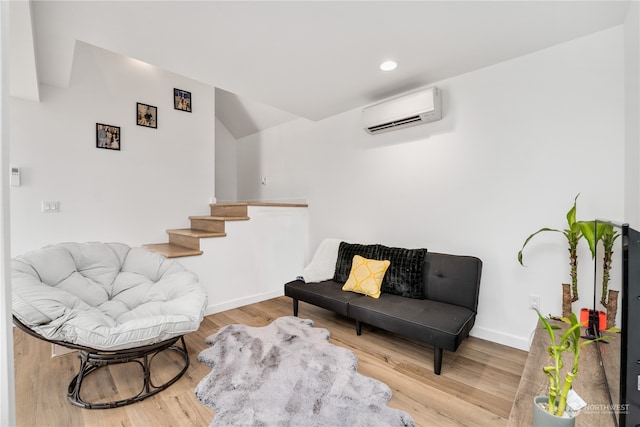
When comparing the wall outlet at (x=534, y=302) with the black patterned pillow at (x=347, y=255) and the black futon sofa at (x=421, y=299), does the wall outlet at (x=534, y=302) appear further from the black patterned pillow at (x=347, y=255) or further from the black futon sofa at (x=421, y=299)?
the black patterned pillow at (x=347, y=255)

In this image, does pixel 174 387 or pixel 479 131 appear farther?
pixel 479 131

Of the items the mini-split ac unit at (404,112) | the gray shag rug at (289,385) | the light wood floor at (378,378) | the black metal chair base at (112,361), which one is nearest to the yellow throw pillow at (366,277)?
the light wood floor at (378,378)

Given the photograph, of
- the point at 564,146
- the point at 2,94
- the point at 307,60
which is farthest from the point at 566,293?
the point at 2,94

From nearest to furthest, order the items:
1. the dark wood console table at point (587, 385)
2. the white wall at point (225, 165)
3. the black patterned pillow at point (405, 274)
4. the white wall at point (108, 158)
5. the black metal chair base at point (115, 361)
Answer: the dark wood console table at point (587, 385)
the black metal chair base at point (115, 361)
the black patterned pillow at point (405, 274)
the white wall at point (108, 158)
the white wall at point (225, 165)

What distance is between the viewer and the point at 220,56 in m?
2.16

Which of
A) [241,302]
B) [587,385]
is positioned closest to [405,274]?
[587,385]

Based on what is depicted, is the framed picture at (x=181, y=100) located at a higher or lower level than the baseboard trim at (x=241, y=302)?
higher

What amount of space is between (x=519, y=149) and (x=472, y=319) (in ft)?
4.47

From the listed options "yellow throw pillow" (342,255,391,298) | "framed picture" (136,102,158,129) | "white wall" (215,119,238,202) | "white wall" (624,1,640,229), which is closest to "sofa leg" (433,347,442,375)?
"yellow throw pillow" (342,255,391,298)

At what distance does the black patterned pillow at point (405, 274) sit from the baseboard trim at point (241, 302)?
5.10 ft

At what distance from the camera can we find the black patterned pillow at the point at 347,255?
282 centimetres

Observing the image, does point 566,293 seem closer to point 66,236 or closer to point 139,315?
point 139,315

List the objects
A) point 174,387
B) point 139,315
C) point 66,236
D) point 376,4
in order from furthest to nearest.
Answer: point 66,236 → point 139,315 → point 174,387 → point 376,4

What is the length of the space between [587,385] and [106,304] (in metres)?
2.78
